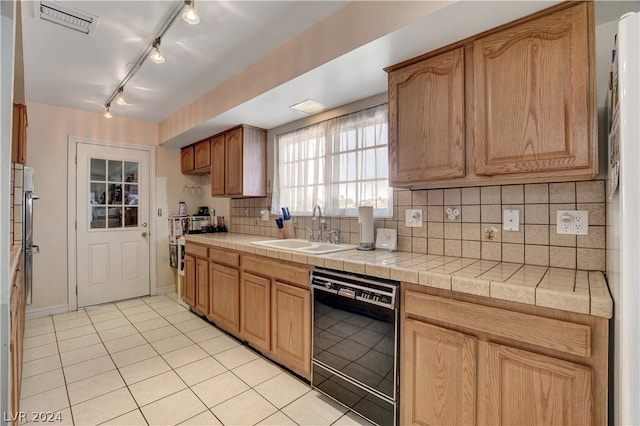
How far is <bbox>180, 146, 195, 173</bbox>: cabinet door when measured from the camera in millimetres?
4125

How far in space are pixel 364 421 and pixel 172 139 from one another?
12.3 ft

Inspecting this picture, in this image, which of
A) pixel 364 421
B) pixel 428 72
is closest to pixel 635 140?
pixel 428 72

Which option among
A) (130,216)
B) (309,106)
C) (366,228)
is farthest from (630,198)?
(130,216)

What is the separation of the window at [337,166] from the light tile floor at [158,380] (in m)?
1.39

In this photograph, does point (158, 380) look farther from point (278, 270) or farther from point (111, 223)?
point (111, 223)

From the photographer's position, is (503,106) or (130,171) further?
(130,171)

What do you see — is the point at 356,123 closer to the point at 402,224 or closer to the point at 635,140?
the point at 402,224

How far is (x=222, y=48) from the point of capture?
2219mm

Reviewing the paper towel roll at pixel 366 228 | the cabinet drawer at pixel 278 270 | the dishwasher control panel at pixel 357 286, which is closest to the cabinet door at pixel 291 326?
the cabinet drawer at pixel 278 270

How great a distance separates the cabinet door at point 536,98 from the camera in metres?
1.29

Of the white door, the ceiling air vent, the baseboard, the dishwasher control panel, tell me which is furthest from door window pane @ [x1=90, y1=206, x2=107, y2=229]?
the dishwasher control panel

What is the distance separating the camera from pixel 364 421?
1732 millimetres

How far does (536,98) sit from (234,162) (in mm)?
2773

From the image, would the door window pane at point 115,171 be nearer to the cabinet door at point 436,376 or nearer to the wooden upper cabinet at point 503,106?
the wooden upper cabinet at point 503,106
